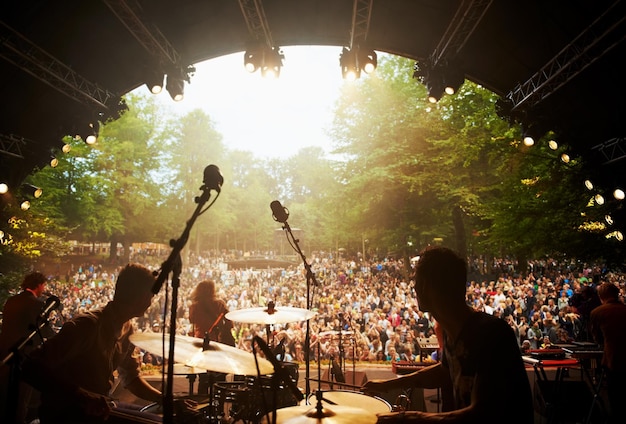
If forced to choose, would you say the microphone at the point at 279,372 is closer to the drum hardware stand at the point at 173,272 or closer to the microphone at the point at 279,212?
the drum hardware stand at the point at 173,272

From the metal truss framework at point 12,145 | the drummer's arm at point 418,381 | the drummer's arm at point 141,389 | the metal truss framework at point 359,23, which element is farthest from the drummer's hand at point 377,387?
the metal truss framework at point 12,145

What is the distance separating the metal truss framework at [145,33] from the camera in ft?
15.1

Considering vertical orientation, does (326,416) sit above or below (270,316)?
below

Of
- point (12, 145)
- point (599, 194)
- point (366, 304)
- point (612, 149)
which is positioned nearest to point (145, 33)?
point (12, 145)

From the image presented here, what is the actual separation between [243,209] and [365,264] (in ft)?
48.3

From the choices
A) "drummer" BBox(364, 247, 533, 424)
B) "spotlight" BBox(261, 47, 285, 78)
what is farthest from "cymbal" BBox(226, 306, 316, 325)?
"spotlight" BBox(261, 47, 285, 78)

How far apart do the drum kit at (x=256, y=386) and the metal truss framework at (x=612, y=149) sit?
5060 mm

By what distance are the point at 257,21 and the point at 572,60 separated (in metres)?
4.26

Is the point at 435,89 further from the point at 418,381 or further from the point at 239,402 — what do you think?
the point at 239,402

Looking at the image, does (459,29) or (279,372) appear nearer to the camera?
(279,372)

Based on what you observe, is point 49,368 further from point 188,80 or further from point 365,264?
point 365,264

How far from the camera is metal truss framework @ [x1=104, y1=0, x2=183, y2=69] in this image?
460 cm

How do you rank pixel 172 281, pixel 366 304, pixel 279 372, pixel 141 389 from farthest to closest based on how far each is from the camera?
pixel 366 304
pixel 141 389
pixel 172 281
pixel 279 372

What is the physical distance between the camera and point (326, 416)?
1.68m
